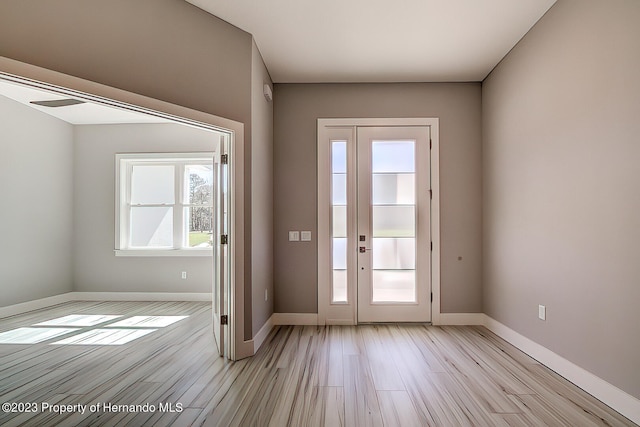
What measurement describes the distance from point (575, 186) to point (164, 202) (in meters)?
5.61

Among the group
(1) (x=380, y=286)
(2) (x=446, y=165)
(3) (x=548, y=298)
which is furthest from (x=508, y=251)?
(1) (x=380, y=286)

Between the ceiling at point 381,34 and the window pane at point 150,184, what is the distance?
2.84 m

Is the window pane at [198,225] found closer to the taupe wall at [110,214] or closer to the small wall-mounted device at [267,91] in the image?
the taupe wall at [110,214]

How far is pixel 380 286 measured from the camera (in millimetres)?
3971

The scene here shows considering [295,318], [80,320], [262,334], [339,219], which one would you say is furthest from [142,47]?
[80,320]

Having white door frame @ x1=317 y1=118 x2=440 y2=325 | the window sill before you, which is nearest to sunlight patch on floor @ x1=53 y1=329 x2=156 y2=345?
the window sill

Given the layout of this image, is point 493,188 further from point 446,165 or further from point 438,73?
point 438,73

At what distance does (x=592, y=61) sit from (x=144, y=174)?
19.7ft

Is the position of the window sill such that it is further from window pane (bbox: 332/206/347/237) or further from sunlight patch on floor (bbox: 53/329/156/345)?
window pane (bbox: 332/206/347/237)

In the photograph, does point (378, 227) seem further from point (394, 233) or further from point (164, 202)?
point (164, 202)

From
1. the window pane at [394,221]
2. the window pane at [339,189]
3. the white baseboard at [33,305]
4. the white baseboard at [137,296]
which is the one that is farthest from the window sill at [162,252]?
the window pane at [394,221]

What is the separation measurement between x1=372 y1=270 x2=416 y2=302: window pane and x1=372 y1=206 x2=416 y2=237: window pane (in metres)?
0.50

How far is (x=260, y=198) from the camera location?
3.37 metres

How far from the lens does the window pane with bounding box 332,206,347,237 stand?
3980 millimetres
